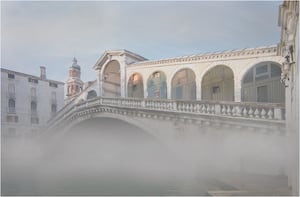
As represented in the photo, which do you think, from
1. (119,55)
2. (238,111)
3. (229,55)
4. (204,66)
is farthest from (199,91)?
(119,55)

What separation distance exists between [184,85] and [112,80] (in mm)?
6079

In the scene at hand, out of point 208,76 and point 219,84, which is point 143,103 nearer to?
point 208,76

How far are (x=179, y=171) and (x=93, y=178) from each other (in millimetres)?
3478

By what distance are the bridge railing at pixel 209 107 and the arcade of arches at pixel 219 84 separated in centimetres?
158

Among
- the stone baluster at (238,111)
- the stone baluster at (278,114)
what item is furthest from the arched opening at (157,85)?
the stone baluster at (278,114)

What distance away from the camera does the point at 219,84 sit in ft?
41.2

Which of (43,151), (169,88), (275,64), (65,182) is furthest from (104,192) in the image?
(43,151)

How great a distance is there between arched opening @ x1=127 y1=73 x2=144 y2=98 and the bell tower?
18948mm

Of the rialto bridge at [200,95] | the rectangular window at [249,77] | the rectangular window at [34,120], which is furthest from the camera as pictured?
the rectangular window at [34,120]

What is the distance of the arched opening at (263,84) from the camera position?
34.9 feet

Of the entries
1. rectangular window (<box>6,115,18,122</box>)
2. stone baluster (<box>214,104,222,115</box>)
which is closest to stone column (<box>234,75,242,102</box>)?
stone baluster (<box>214,104,222,115</box>)

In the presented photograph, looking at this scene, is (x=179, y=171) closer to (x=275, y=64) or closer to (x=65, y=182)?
(x=65, y=182)

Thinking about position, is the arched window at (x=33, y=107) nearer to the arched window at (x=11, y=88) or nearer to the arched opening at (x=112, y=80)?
the arched window at (x=11, y=88)

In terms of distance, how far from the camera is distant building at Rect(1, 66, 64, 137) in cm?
2439
